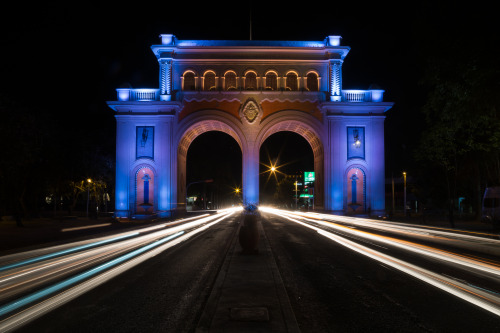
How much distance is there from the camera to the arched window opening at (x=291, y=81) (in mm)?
41406

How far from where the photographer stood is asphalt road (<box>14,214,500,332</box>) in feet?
18.0

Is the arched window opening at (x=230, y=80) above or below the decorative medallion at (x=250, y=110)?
above

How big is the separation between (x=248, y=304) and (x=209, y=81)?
3688 centimetres

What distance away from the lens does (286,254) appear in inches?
498

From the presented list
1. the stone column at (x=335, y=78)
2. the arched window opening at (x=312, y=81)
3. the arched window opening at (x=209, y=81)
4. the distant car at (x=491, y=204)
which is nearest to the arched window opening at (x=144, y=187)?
the arched window opening at (x=209, y=81)

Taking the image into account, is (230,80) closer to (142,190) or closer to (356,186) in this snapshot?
(142,190)

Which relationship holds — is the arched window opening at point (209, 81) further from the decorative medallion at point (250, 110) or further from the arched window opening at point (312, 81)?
the arched window opening at point (312, 81)

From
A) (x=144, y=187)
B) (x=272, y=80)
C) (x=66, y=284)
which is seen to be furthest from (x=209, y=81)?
(x=66, y=284)

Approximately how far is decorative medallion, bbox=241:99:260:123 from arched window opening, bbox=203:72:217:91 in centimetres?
410

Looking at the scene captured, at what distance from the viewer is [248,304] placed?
6262 millimetres

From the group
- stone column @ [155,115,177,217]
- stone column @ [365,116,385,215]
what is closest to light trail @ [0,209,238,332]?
stone column @ [155,115,177,217]

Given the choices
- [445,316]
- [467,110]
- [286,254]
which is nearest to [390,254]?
[286,254]

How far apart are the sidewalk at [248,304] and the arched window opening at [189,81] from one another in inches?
1322

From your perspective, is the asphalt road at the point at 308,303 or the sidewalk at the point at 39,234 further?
the sidewalk at the point at 39,234
